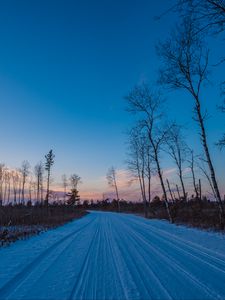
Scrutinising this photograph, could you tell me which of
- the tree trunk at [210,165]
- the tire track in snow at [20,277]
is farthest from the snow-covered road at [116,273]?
the tree trunk at [210,165]

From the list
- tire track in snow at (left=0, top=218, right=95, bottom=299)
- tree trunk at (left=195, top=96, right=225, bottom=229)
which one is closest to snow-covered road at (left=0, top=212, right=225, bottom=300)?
tire track in snow at (left=0, top=218, right=95, bottom=299)

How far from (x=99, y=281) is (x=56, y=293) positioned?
3.04 feet

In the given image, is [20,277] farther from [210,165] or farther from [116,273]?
[210,165]

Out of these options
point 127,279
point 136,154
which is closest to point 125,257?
point 127,279

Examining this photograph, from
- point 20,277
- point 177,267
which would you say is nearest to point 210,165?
point 177,267

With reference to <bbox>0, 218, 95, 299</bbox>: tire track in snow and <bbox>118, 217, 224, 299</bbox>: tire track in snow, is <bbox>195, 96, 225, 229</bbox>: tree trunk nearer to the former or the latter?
<bbox>118, 217, 224, 299</bbox>: tire track in snow

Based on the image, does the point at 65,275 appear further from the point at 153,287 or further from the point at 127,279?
the point at 153,287

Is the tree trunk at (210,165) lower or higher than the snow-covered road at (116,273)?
higher

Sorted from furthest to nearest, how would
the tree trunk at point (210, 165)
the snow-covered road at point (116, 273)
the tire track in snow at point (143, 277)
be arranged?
the tree trunk at point (210, 165) < the snow-covered road at point (116, 273) < the tire track in snow at point (143, 277)

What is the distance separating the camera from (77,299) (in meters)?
4.05

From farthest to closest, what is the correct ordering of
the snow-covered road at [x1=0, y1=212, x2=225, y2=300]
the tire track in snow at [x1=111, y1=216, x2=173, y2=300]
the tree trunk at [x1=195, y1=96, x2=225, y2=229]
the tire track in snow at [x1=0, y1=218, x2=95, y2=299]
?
1. the tree trunk at [x1=195, y1=96, x2=225, y2=229]
2. the tire track in snow at [x1=0, y1=218, x2=95, y2=299]
3. the snow-covered road at [x1=0, y1=212, x2=225, y2=300]
4. the tire track in snow at [x1=111, y1=216, x2=173, y2=300]

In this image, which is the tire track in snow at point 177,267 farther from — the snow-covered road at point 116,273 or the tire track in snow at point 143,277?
the tire track in snow at point 143,277

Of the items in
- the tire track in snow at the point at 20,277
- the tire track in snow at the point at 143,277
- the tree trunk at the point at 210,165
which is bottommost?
the tire track in snow at the point at 20,277

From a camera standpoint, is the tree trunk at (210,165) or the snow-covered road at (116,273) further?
the tree trunk at (210,165)
